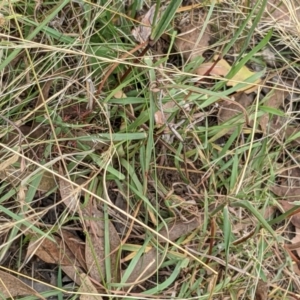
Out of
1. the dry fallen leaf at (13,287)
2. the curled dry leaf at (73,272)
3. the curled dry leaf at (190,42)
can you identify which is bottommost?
the curled dry leaf at (73,272)

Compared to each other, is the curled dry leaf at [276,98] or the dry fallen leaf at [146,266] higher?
the curled dry leaf at [276,98]

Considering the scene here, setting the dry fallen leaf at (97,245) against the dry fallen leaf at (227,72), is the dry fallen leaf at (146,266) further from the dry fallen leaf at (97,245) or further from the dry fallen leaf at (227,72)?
the dry fallen leaf at (227,72)

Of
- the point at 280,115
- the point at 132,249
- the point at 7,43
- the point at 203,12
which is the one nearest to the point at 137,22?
the point at 203,12

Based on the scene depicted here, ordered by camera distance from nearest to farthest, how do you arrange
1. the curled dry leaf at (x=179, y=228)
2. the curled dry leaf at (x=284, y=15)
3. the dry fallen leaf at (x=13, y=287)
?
1. the dry fallen leaf at (x=13, y=287)
2. the curled dry leaf at (x=179, y=228)
3. the curled dry leaf at (x=284, y=15)

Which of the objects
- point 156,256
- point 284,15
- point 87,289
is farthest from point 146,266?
point 284,15

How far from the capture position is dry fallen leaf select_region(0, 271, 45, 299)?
132 centimetres

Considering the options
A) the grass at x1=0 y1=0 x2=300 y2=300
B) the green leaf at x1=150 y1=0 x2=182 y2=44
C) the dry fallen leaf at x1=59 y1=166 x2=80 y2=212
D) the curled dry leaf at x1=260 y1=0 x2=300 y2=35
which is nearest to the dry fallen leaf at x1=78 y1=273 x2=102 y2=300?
the grass at x1=0 y1=0 x2=300 y2=300

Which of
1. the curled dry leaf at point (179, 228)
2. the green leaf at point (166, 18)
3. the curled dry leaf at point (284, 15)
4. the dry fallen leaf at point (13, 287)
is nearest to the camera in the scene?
the green leaf at point (166, 18)

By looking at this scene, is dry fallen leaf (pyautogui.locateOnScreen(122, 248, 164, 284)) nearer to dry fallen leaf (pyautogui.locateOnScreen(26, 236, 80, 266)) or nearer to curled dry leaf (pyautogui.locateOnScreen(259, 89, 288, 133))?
dry fallen leaf (pyautogui.locateOnScreen(26, 236, 80, 266))

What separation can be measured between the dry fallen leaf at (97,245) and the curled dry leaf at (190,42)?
0.46 m

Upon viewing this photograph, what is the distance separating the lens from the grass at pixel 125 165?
4.43ft

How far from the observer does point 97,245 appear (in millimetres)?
1382

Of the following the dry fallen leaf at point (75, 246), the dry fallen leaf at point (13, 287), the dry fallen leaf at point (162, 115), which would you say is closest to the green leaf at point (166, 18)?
the dry fallen leaf at point (162, 115)

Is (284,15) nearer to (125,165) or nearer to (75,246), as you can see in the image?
(125,165)
